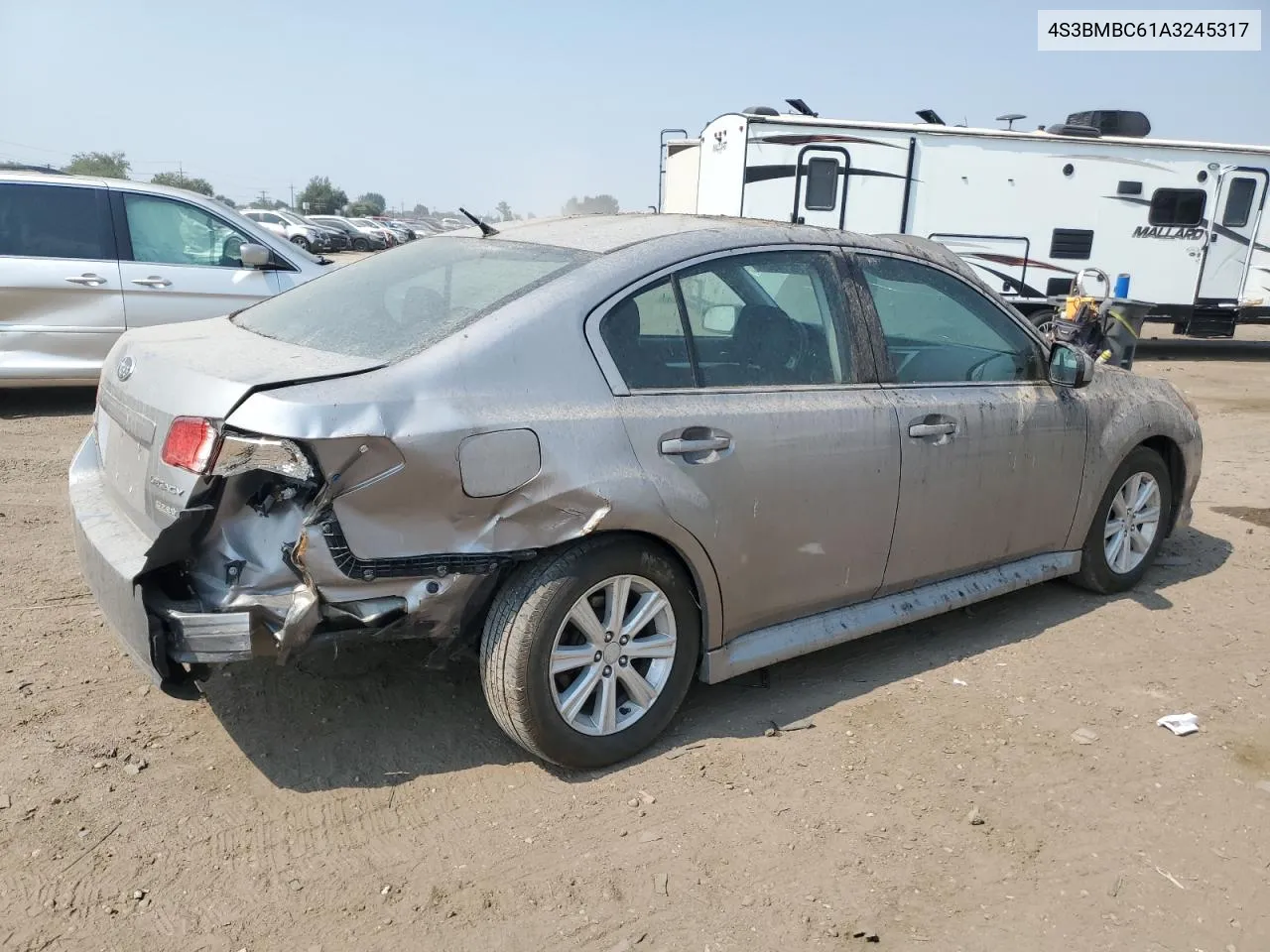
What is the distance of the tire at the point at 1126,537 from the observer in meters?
4.61

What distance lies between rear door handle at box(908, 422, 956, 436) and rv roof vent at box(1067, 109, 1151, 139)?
1216 cm

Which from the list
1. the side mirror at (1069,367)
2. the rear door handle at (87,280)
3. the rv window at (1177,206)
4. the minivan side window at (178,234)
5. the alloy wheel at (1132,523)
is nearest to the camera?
the side mirror at (1069,367)

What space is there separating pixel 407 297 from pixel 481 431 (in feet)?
2.62

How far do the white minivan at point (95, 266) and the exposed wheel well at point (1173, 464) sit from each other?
232 inches

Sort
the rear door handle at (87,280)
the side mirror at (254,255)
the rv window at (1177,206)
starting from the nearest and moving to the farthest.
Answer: the side mirror at (254,255)
the rear door handle at (87,280)
the rv window at (1177,206)

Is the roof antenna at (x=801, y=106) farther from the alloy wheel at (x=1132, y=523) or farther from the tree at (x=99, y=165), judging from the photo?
the tree at (x=99, y=165)

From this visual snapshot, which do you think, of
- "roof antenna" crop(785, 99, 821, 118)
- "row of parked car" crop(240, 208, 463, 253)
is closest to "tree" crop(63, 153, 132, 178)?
"row of parked car" crop(240, 208, 463, 253)

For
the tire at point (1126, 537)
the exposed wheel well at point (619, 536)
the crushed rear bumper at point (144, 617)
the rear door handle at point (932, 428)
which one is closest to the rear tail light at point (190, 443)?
the crushed rear bumper at point (144, 617)

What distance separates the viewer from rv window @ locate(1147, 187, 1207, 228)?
1375 cm

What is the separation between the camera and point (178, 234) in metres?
7.53

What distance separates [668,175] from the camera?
15.5 m

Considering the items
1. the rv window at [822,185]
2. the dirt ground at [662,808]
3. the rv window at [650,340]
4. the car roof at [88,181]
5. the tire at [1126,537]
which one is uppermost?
the rv window at [822,185]

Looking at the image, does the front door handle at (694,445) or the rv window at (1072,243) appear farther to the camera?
the rv window at (1072,243)

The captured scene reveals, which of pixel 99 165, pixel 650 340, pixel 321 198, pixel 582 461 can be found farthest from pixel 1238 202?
pixel 321 198
